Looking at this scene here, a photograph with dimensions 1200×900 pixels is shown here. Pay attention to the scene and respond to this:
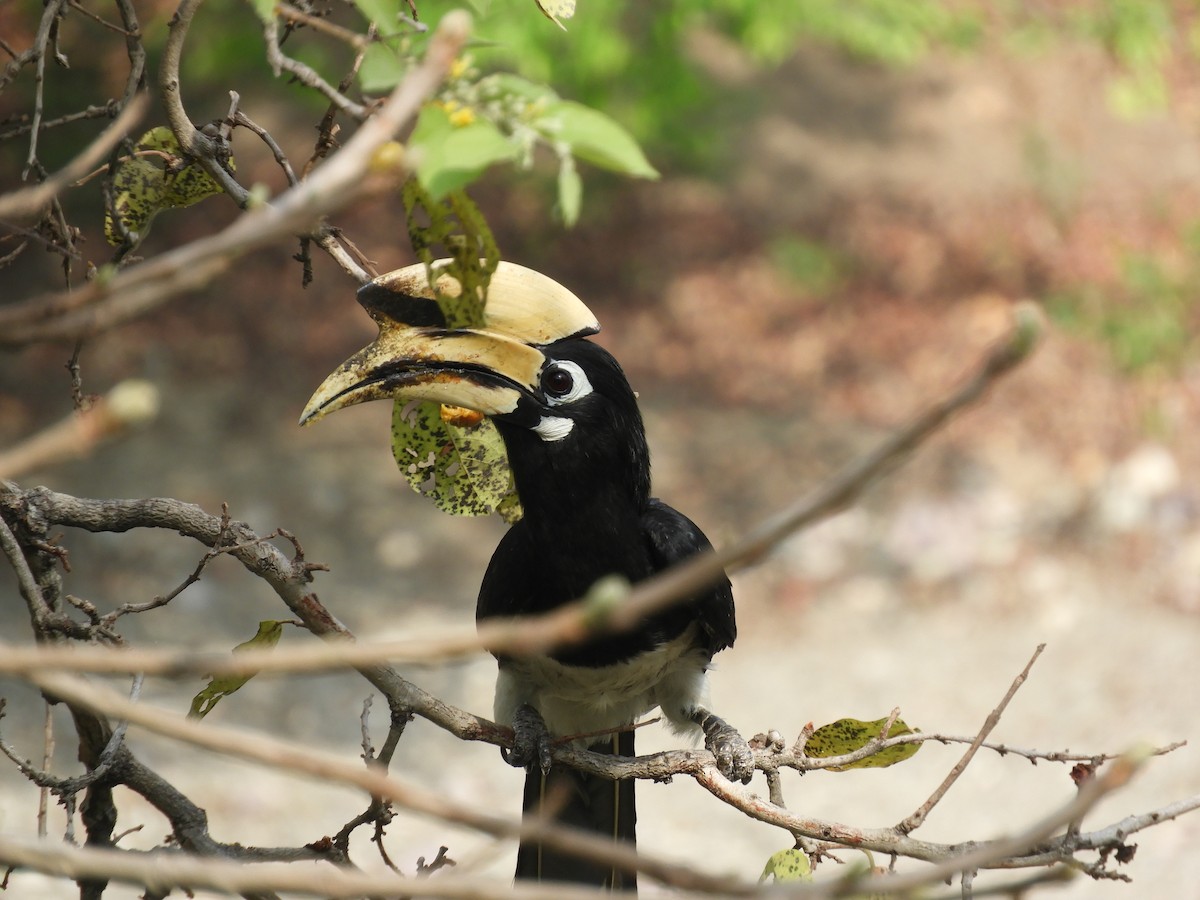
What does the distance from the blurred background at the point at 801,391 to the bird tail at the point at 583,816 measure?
1.51 m

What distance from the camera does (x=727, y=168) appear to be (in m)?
8.84

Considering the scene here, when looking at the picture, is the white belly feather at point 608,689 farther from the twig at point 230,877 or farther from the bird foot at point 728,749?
the twig at point 230,877

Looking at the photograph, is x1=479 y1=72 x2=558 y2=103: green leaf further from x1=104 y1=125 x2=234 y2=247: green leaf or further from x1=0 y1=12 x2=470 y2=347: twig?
x1=104 y1=125 x2=234 y2=247: green leaf

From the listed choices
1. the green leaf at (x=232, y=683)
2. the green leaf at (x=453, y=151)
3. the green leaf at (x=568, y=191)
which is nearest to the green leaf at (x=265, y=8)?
the green leaf at (x=453, y=151)

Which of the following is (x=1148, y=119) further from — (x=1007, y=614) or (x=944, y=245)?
(x=1007, y=614)

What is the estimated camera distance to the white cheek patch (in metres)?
2.12

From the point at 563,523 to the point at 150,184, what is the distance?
2.91 feet

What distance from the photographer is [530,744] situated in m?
2.25

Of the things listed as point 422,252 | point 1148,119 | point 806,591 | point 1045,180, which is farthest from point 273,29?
point 1148,119

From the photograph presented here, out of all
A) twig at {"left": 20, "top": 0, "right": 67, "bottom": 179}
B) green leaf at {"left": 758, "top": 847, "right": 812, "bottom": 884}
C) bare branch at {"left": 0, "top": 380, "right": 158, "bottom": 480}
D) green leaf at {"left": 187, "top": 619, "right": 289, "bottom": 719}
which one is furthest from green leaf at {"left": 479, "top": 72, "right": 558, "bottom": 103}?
green leaf at {"left": 758, "top": 847, "right": 812, "bottom": 884}

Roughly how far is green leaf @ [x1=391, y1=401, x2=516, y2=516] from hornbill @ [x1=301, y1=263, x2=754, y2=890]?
68mm

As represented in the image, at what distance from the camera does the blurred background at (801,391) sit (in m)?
5.33

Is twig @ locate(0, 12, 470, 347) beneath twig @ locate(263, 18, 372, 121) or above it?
beneath

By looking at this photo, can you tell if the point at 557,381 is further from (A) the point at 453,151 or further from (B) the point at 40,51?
(A) the point at 453,151
